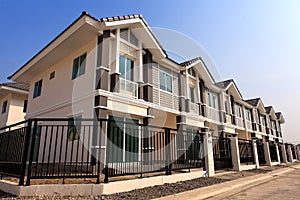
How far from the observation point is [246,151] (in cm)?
1350

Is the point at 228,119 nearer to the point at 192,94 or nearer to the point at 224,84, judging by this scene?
the point at 224,84

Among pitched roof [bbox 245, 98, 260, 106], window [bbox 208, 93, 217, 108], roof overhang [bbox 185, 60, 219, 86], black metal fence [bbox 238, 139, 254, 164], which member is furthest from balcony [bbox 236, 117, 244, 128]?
black metal fence [bbox 238, 139, 254, 164]

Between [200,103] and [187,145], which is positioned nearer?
[187,145]

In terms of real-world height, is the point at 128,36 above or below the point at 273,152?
above

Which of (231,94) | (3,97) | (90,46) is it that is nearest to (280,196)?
(90,46)

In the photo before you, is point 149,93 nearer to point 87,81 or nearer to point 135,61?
point 135,61

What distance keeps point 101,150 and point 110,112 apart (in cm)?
258

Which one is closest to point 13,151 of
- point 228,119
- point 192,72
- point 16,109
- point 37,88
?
point 37,88

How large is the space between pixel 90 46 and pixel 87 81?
6.24ft

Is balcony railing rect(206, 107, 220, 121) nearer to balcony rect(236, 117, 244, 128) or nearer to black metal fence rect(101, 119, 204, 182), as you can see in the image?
balcony rect(236, 117, 244, 128)

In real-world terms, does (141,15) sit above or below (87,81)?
above

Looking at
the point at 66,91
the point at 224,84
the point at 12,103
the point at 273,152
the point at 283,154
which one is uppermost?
the point at 224,84

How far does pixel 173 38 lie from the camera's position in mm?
11406

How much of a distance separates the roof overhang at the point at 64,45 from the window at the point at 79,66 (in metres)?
0.61
